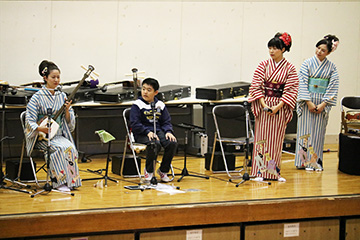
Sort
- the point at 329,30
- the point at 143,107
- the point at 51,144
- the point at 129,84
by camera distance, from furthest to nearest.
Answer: the point at 329,30, the point at 129,84, the point at 143,107, the point at 51,144

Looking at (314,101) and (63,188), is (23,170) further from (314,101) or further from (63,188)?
(314,101)

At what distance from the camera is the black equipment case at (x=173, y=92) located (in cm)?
732

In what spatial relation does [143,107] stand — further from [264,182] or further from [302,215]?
[302,215]

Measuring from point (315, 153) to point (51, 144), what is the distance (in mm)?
3147

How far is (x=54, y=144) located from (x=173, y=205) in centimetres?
134

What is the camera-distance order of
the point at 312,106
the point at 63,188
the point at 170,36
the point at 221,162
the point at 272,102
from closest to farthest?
the point at 63,188 → the point at 272,102 → the point at 221,162 → the point at 312,106 → the point at 170,36

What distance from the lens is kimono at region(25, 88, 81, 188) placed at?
5.36 m

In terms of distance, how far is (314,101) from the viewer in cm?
672

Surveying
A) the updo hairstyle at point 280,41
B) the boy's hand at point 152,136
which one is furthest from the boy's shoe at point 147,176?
the updo hairstyle at point 280,41

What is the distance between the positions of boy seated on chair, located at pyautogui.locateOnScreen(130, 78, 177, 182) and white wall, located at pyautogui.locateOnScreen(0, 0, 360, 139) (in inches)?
78.6

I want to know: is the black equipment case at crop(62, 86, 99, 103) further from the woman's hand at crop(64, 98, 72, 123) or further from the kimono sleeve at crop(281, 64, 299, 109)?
the kimono sleeve at crop(281, 64, 299, 109)

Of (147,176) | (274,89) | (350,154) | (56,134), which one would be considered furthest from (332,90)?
(56,134)

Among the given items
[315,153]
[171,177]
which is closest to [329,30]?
[315,153]

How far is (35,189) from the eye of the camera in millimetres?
5391
